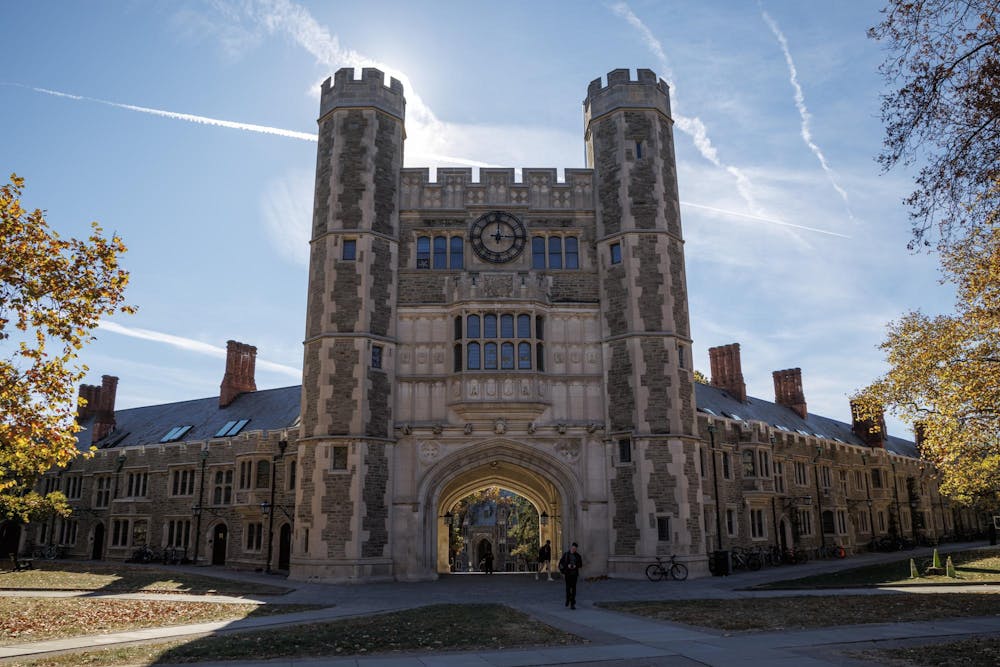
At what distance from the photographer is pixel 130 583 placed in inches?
914

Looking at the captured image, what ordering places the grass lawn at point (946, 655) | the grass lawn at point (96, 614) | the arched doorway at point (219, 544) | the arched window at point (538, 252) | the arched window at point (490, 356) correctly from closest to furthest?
the grass lawn at point (946, 655), the grass lawn at point (96, 614), the arched window at point (490, 356), the arched window at point (538, 252), the arched doorway at point (219, 544)

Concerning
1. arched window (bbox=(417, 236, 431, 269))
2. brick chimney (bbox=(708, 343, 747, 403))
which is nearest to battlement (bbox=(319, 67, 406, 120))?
arched window (bbox=(417, 236, 431, 269))

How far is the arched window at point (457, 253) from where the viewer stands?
92.8 feet

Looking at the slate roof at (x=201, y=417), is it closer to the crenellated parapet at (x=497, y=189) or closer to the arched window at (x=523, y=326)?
the crenellated parapet at (x=497, y=189)

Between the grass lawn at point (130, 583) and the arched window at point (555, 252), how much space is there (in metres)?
14.7

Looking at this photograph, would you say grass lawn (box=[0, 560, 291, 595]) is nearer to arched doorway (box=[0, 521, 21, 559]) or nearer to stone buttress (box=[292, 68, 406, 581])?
stone buttress (box=[292, 68, 406, 581])

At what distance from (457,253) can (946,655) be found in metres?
21.4

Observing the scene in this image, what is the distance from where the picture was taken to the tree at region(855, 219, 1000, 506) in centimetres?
1830

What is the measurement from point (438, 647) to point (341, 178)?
20466 mm

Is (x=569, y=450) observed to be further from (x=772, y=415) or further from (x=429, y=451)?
(x=772, y=415)

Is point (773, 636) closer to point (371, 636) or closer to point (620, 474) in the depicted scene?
point (371, 636)

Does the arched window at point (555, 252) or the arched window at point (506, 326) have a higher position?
the arched window at point (555, 252)

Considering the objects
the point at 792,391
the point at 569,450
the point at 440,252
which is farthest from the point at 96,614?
the point at 792,391

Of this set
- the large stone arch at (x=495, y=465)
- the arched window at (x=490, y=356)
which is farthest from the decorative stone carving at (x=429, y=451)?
the arched window at (x=490, y=356)
